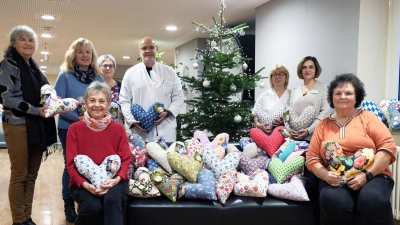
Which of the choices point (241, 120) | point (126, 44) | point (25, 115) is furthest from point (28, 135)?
point (126, 44)

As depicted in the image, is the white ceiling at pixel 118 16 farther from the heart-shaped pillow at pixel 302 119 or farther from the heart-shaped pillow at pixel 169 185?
the heart-shaped pillow at pixel 169 185

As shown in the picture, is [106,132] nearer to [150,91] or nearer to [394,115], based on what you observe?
[150,91]

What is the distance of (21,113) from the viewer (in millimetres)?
2451

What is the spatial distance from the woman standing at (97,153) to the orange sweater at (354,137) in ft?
4.06

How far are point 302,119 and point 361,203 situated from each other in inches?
37.1

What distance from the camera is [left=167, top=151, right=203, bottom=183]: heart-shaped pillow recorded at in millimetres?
2472

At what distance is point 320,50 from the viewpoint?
363cm

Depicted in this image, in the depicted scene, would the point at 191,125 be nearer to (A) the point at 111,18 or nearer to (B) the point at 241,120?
(B) the point at 241,120

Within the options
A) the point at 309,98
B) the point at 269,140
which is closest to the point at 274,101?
the point at 309,98

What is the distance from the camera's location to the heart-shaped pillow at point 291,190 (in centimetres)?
234

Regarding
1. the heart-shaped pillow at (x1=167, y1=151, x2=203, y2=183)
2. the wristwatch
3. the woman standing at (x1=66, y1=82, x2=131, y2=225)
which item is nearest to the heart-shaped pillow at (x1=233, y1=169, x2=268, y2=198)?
the heart-shaped pillow at (x1=167, y1=151, x2=203, y2=183)

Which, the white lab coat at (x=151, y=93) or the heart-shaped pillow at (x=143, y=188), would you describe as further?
the white lab coat at (x=151, y=93)

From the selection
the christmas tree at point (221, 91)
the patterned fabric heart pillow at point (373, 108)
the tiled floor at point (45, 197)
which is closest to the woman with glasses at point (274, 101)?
the christmas tree at point (221, 91)

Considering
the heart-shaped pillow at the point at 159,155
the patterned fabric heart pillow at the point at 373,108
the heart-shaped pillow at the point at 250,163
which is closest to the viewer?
the heart-shaped pillow at the point at 159,155
